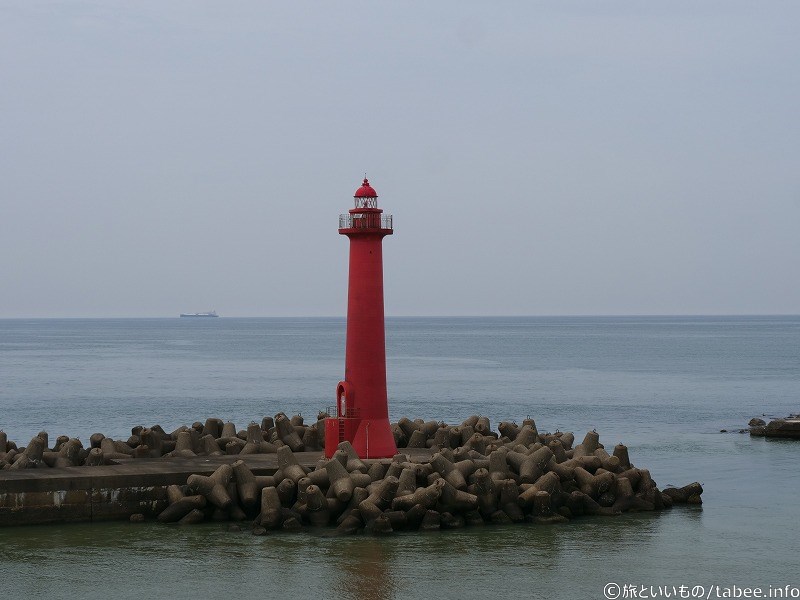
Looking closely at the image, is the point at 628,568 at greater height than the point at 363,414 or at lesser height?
lesser

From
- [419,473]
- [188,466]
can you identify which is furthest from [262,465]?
[419,473]

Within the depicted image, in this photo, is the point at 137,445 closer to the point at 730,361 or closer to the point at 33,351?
the point at 730,361

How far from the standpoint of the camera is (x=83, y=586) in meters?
16.4

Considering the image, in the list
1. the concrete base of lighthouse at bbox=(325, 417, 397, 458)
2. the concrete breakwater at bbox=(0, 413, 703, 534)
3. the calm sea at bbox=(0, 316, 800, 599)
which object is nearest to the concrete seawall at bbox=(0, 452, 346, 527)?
the concrete breakwater at bbox=(0, 413, 703, 534)

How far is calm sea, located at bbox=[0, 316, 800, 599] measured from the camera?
16.7 meters

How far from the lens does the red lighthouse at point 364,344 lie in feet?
69.1

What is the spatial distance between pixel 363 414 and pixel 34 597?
278 inches

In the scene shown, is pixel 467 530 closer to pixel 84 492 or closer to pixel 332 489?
pixel 332 489

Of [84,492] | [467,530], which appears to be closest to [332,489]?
[467,530]

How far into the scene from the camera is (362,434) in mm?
21188

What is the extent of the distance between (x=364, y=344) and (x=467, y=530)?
3898mm

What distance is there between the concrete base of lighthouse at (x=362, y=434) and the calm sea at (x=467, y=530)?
284 centimetres

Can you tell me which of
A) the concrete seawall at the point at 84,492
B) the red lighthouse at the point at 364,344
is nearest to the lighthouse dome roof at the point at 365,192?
the red lighthouse at the point at 364,344

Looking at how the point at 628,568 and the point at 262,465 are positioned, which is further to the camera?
the point at 262,465
